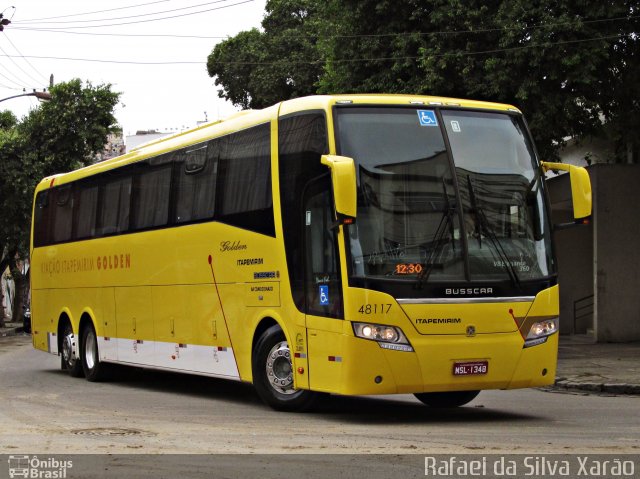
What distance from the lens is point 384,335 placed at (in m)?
10.6

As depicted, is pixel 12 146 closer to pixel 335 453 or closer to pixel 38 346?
pixel 38 346

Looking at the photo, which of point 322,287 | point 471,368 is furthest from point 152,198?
point 471,368

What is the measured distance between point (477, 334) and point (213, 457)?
3.54m

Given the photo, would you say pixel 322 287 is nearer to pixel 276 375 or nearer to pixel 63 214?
pixel 276 375

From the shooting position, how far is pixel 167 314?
15.1m

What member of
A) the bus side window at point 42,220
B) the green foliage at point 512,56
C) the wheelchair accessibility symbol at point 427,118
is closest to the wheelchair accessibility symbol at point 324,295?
the wheelchair accessibility symbol at point 427,118

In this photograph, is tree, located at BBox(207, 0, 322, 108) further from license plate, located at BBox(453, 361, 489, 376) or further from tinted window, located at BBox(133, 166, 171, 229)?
license plate, located at BBox(453, 361, 489, 376)

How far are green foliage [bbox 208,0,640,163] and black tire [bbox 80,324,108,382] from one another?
8724mm

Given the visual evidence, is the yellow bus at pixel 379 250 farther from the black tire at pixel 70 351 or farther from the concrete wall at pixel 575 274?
the concrete wall at pixel 575 274

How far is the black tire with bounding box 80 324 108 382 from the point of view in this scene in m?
18.0

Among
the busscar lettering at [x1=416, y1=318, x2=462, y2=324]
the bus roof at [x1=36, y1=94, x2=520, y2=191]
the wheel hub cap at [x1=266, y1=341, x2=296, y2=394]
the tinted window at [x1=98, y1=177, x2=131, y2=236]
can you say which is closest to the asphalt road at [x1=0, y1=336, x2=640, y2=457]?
the wheel hub cap at [x1=266, y1=341, x2=296, y2=394]

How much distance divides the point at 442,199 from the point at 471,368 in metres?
1.77

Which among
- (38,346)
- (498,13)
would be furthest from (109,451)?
(498,13)

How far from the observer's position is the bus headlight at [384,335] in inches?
416
